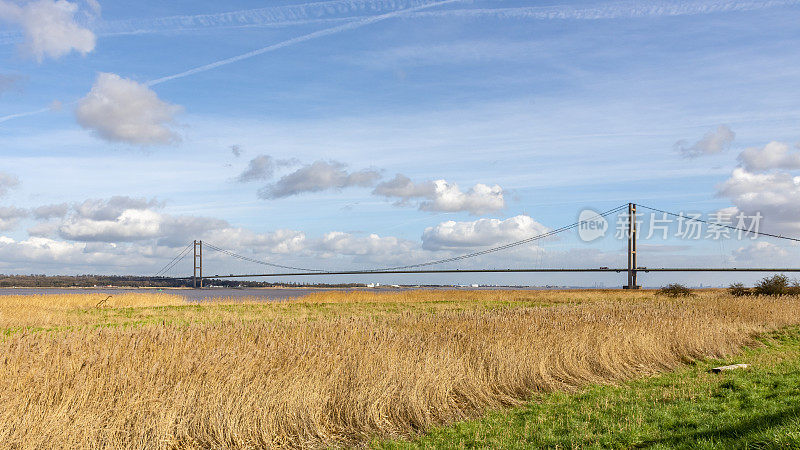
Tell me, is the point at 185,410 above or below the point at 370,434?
above

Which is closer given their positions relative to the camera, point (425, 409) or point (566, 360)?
point (425, 409)

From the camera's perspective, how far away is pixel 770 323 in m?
24.3

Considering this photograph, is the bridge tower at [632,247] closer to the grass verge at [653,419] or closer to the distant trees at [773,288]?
the distant trees at [773,288]

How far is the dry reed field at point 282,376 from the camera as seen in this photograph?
7.54m

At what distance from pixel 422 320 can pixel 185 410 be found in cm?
776

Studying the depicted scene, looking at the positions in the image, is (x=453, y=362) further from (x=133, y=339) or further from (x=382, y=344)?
(x=133, y=339)

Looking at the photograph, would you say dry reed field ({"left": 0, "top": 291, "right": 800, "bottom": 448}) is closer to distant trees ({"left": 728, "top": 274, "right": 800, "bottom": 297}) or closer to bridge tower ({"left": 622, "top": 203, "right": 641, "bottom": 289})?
distant trees ({"left": 728, "top": 274, "right": 800, "bottom": 297})

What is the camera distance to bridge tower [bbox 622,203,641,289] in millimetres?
81062

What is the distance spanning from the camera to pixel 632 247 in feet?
277

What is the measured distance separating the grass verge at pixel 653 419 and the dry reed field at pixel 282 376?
777 millimetres

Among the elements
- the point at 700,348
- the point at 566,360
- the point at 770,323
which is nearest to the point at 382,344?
the point at 566,360

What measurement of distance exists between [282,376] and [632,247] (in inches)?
3310

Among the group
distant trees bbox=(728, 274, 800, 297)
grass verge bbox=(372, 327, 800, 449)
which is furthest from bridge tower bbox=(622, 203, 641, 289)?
grass verge bbox=(372, 327, 800, 449)

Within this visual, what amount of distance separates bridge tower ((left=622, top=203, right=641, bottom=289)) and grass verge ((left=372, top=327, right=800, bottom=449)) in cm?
7053
